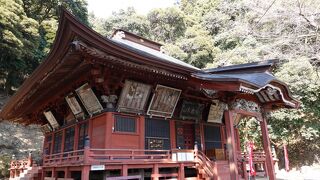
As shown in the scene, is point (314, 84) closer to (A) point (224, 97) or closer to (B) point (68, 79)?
(A) point (224, 97)

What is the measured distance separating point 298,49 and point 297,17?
5.80m

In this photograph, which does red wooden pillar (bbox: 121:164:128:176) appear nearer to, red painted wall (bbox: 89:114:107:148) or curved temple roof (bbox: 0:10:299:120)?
red painted wall (bbox: 89:114:107:148)

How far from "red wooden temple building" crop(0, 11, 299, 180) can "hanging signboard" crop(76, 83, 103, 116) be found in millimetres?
46

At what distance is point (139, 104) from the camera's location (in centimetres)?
1080

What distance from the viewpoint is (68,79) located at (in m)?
10.7

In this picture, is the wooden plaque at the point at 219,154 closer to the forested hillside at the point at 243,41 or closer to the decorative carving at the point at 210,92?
the decorative carving at the point at 210,92

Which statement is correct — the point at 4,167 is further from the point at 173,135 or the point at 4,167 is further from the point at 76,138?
the point at 173,135

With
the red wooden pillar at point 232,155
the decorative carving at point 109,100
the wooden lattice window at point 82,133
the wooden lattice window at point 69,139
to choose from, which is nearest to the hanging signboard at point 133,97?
the decorative carving at point 109,100

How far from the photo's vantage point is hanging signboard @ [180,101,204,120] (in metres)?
12.3


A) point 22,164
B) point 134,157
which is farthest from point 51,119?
point 134,157

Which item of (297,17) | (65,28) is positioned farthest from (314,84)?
(65,28)

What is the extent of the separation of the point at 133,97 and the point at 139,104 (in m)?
0.44

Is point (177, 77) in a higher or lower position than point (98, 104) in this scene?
higher

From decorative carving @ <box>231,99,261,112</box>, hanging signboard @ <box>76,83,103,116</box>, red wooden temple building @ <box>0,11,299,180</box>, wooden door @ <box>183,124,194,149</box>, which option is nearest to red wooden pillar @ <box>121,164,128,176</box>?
red wooden temple building @ <box>0,11,299,180</box>
